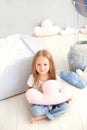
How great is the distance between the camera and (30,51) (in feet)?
5.07

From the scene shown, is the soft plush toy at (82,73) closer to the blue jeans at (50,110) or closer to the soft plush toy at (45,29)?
the blue jeans at (50,110)

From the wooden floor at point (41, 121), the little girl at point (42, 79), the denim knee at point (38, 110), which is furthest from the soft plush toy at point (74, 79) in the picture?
the denim knee at point (38, 110)

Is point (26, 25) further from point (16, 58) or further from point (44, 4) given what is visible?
point (16, 58)

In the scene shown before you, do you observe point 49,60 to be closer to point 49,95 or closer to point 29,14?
point 49,95

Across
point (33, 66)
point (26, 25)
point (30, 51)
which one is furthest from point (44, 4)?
point (33, 66)

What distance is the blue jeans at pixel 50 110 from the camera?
1.30m

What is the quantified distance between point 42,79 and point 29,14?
1002mm

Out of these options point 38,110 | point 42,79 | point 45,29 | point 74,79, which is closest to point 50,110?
A: point 38,110

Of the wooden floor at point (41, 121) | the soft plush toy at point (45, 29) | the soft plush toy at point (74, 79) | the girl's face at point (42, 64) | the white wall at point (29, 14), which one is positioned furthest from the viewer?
the soft plush toy at point (45, 29)

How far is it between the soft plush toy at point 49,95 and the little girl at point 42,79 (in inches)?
1.3

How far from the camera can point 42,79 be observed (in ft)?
4.80

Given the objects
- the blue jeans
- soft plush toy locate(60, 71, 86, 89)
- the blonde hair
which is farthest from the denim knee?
soft plush toy locate(60, 71, 86, 89)

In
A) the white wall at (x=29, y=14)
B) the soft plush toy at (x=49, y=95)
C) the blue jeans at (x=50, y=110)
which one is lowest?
the blue jeans at (x=50, y=110)

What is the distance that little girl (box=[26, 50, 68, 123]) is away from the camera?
1.31 m
